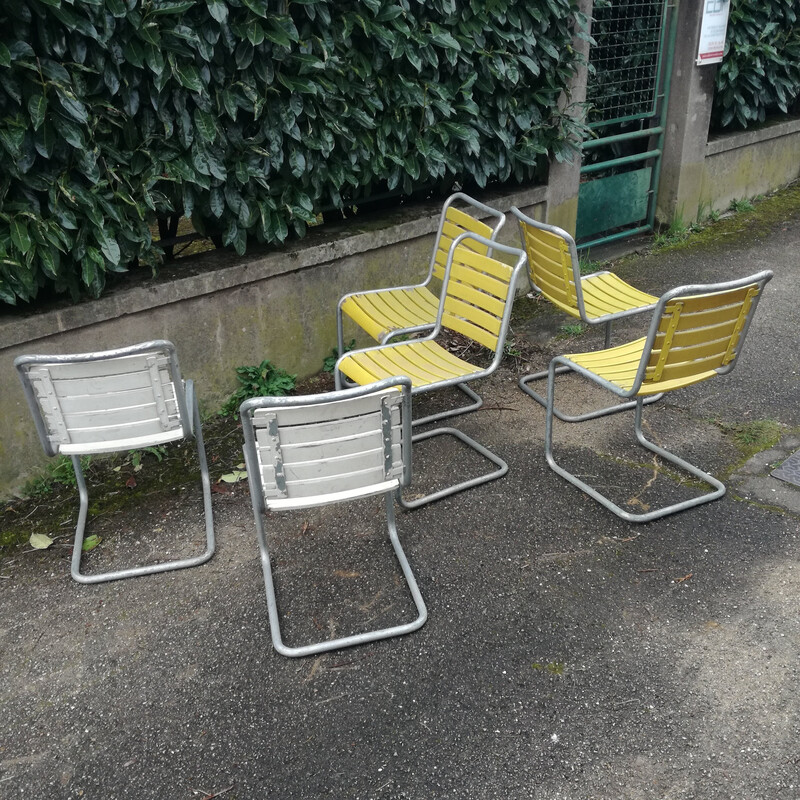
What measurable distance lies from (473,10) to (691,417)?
259 centimetres

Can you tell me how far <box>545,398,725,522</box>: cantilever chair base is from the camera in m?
3.43

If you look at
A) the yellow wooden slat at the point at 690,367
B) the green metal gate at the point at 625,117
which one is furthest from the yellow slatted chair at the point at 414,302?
the green metal gate at the point at 625,117

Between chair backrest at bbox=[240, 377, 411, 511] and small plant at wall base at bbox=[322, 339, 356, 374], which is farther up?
chair backrest at bbox=[240, 377, 411, 511]

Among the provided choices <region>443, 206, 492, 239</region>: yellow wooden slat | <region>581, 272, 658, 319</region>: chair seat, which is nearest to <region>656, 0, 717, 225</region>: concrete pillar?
<region>581, 272, 658, 319</region>: chair seat

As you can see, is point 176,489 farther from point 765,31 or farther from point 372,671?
point 765,31

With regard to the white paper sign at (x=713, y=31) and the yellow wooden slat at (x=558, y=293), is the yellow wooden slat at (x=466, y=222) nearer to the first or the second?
the yellow wooden slat at (x=558, y=293)

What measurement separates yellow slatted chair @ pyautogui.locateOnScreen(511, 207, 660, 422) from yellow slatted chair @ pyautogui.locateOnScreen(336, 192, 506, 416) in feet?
0.77

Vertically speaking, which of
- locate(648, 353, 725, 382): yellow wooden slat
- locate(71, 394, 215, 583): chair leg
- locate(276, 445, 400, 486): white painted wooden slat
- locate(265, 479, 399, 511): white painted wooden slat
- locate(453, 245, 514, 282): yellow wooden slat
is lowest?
locate(71, 394, 215, 583): chair leg

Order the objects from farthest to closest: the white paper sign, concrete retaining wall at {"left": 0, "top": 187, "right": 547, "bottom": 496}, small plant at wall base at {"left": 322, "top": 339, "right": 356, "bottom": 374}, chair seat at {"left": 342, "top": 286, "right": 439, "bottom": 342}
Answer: the white paper sign → small plant at wall base at {"left": 322, "top": 339, "right": 356, "bottom": 374} → chair seat at {"left": 342, "top": 286, "right": 439, "bottom": 342} → concrete retaining wall at {"left": 0, "top": 187, "right": 547, "bottom": 496}

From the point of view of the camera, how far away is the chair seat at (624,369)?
129 inches

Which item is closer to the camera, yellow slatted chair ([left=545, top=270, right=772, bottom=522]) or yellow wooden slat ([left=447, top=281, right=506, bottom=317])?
yellow slatted chair ([left=545, top=270, right=772, bottom=522])

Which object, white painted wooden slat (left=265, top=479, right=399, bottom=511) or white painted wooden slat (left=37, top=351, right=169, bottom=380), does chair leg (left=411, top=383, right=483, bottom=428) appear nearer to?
white painted wooden slat (left=265, top=479, right=399, bottom=511)

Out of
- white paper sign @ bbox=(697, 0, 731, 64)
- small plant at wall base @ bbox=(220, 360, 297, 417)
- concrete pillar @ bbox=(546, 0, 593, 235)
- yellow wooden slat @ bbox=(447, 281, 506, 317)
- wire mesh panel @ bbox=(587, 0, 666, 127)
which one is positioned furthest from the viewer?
white paper sign @ bbox=(697, 0, 731, 64)

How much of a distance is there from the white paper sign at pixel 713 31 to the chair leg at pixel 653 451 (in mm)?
3868
